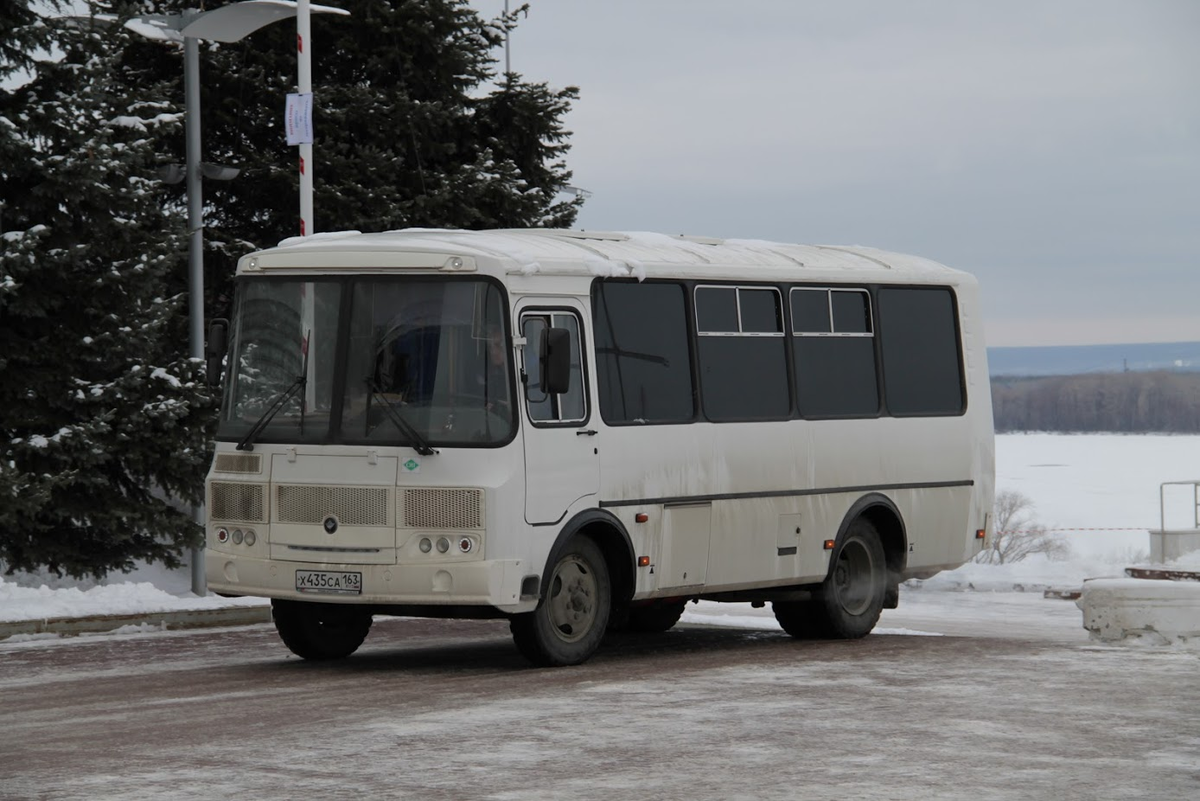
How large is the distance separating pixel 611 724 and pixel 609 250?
17.7 feet

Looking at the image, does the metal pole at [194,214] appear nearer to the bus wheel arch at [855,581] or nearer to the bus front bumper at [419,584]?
the bus wheel arch at [855,581]

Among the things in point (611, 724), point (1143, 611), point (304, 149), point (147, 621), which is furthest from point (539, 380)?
point (304, 149)

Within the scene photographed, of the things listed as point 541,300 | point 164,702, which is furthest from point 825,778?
point 541,300

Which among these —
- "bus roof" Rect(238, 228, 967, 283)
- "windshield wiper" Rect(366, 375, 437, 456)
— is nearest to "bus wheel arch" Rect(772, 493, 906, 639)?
"bus roof" Rect(238, 228, 967, 283)

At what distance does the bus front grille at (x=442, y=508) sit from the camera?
14383 millimetres

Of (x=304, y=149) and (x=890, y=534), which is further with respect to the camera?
(x=304, y=149)

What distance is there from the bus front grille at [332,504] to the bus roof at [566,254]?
5.10 feet

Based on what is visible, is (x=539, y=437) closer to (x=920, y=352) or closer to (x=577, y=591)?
(x=577, y=591)

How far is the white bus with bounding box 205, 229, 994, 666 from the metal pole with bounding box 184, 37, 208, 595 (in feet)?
24.3

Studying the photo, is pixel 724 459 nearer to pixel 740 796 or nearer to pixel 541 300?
pixel 541 300

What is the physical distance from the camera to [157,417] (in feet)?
72.2

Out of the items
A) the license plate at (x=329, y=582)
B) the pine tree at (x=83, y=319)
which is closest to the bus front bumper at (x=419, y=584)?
the license plate at (x=329, y=582)

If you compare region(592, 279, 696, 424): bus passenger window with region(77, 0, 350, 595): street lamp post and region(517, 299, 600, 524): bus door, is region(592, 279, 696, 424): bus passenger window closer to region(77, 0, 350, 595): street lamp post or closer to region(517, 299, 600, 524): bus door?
region(517, 299, 600, 524): bus door

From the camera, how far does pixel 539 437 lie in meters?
14.9
